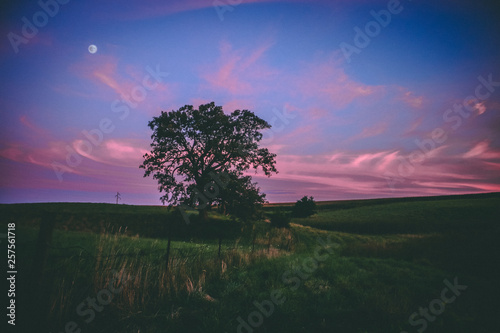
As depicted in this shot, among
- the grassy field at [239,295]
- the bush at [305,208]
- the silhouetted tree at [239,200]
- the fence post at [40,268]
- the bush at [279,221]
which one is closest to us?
the fence post at [40,268]

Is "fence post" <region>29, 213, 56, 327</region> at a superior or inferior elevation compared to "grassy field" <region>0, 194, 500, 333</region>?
superior

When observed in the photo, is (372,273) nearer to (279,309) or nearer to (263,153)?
(279,309)

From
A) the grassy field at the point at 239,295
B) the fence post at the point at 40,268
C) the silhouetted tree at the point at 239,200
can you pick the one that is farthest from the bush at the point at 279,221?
the fence post at the point at 40,268

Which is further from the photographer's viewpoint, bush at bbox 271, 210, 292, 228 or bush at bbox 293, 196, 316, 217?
bush at bbox 293, 196, 316, 217

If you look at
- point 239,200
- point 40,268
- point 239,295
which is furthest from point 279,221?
point 40,268

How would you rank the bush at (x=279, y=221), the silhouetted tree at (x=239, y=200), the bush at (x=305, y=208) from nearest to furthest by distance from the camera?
the silhouetted tree at (x=239, y=200) → the bush at (x=279, y=221) → the bush at (x=305, y=208)

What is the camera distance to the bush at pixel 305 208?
5225 centimetres

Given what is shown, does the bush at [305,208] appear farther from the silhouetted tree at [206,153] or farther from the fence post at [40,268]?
the fence post at [40,268]

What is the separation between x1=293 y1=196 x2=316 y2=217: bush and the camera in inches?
2057

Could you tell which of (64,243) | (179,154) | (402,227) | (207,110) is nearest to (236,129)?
(207,110)

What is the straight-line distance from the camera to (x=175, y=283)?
566 cm

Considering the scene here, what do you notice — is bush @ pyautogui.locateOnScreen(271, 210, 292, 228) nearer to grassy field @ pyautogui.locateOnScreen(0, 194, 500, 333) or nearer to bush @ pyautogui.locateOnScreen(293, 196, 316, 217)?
grassy field @ pyautogui.locateOnScreen(0, 194, 500, 333)

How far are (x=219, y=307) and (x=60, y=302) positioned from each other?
3.19m

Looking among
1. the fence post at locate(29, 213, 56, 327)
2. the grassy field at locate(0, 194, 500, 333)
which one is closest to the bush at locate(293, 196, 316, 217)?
the grassy field at locate(0, 194, 500, 333)
